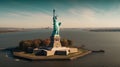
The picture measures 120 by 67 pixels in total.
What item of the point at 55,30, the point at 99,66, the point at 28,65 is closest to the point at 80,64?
the point at 99,66

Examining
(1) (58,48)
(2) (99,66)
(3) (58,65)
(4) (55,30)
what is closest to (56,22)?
(4) (55,30)

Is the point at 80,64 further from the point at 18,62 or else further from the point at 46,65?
the point at 18,62

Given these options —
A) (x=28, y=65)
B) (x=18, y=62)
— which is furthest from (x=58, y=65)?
(x=18, y=62)

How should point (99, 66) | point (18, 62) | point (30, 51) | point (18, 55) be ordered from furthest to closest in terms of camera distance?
point (30, 51) → point (18, 55) → point (18, 62) → point (99, 66)

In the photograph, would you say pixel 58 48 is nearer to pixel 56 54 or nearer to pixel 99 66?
pixel 56 54

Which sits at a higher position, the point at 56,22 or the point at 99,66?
the point at 56,22

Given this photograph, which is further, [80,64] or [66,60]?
[66,60]

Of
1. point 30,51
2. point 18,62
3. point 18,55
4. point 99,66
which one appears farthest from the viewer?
point 30,51

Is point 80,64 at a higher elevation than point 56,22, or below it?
below
